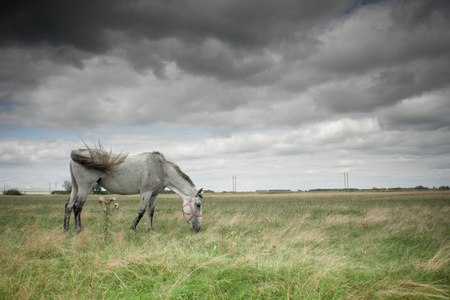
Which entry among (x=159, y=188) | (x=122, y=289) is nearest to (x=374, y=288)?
(x=122, y=289)

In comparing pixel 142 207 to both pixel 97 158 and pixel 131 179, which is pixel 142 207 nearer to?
pixel 131 179

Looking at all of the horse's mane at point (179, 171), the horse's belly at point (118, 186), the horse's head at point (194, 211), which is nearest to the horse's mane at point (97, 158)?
the horse's belly at point (118, 186)

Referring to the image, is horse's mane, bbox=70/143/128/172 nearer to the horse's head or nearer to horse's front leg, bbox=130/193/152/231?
horse's front leg, bbox=130/193/152/231

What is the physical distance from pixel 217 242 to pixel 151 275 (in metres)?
2.62

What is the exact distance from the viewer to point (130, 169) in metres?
9.09

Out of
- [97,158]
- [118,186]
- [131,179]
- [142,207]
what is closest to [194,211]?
[142,207]

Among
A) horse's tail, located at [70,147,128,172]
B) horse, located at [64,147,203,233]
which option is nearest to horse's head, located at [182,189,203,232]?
horse, located at [64,147,203,233]

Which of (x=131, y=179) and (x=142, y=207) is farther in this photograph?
(x=131, y=179)

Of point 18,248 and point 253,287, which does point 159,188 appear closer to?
point 18,248

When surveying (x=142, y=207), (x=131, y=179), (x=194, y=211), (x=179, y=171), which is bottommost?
(x=194, y=211)

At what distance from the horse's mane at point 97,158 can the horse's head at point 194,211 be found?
2.70 meters

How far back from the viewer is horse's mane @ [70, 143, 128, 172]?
8344 millimetres

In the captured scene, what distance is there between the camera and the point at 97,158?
8492 millimetres

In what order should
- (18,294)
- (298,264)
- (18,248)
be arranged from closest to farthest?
(18,294) → (298,264) → (18,248)
